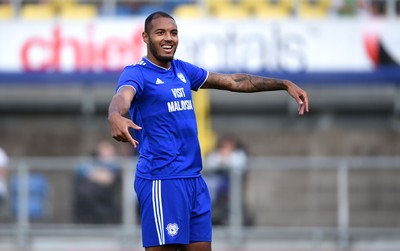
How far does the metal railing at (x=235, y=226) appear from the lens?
15539mm

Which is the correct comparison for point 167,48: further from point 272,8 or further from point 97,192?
point 272,8

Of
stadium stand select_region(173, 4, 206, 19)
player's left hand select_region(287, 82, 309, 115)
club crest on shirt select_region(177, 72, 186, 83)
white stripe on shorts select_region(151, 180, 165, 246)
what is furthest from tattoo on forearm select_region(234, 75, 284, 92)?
stadium stand select_region(173, 4, 206, 19)

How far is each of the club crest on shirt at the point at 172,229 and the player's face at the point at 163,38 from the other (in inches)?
44.7

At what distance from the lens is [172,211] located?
760 cm

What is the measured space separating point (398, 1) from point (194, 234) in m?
13.5

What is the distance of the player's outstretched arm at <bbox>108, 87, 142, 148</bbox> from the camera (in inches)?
256

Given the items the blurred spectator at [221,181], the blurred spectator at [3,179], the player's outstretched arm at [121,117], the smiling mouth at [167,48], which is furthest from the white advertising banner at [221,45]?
the player's outstretched arm at [121,117]

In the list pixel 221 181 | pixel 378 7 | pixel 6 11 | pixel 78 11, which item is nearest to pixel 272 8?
pixel 378 7

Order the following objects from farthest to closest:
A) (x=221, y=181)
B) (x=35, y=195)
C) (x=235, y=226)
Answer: (x=35, y=195), (x=221, y=181), (x=235, y=226)

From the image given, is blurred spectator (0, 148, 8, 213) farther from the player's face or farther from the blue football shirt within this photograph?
the player's face

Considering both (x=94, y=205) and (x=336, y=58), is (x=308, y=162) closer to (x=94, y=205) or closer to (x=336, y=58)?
(x=94, y=205)

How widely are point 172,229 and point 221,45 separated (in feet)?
41.4

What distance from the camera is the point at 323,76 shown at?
1998 cm

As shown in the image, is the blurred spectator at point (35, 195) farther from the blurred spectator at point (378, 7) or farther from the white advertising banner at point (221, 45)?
the blurred spectator at point (378, 7)
